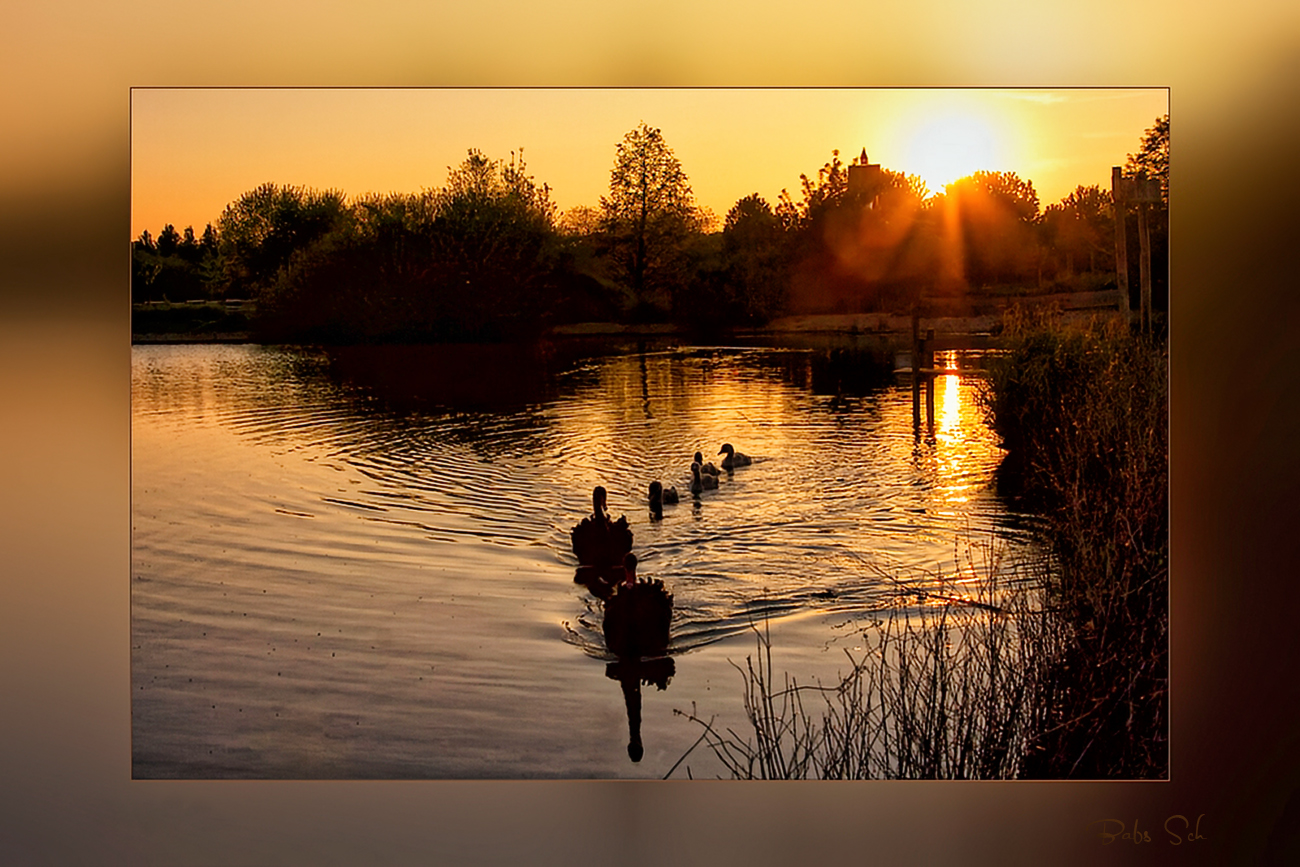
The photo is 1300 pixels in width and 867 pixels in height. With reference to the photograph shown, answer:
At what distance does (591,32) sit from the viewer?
316 centimetres

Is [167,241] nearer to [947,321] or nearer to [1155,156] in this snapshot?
[947,321]

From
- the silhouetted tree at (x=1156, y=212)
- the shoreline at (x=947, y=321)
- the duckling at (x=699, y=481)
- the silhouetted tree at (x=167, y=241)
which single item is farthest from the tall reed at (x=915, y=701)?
the silhouetted tree at (x=167, y=241)

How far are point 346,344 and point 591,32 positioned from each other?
1.22 metres

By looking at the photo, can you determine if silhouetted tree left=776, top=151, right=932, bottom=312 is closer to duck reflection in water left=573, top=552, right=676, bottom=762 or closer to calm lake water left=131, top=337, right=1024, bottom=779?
calm lake water left=131, top=337, right=1024, bottom=779

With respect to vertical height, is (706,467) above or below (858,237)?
below

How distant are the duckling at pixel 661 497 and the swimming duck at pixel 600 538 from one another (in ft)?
0.32

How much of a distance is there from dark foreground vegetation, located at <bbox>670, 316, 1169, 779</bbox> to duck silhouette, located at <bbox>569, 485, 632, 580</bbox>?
789mm

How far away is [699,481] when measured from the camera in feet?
10.4

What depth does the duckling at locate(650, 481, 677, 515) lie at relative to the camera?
10.3 ft

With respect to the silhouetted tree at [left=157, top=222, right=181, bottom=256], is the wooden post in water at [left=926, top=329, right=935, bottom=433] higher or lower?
lower

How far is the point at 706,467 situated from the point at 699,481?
0.17ft

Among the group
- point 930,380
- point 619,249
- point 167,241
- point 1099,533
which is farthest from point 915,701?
point 167,241

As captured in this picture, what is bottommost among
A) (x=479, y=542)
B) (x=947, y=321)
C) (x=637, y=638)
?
(x=637, y=638)
